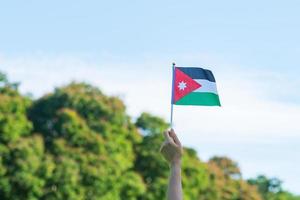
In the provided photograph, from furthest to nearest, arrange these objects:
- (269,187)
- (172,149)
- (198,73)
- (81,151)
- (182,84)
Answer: (269,187), (81,151), (182,84), (198,73), (172,149)

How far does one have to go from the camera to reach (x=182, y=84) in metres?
7.35

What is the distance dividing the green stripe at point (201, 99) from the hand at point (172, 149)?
1.62 m

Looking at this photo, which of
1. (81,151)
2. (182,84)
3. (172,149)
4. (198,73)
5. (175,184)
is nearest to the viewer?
(175,184)

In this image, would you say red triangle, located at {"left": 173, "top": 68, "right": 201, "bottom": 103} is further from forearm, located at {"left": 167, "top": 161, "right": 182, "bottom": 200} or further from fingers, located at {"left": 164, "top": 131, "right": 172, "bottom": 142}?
forearm, located at {"left": 167, "top": 161, "right": 182, "bottom": 200}

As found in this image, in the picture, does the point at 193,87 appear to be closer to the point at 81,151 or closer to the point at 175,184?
the point at 175,184

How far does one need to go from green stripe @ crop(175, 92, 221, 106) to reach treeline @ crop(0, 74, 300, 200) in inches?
1439

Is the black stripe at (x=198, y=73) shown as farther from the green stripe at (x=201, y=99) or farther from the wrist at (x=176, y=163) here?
the wrist at (x=176, y=163)

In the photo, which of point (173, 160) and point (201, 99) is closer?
point (173, 160)

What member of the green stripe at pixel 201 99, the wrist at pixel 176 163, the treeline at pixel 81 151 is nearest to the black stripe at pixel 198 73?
the green stripe at pixel 201 99

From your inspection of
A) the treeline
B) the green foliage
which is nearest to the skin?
the treeline

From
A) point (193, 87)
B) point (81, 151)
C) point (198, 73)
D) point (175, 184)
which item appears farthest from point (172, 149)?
point (81, 151)

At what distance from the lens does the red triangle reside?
24.0 feet

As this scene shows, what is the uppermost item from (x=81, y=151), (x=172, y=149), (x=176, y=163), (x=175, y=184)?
(x=81, y=151)

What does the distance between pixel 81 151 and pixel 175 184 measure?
42.0 m
